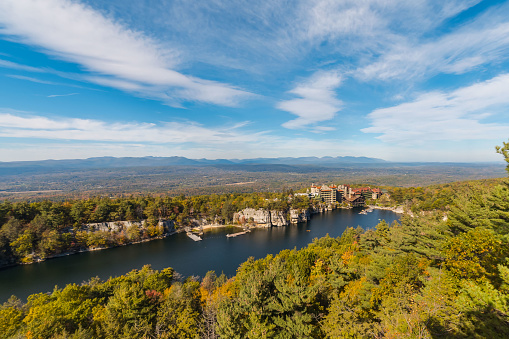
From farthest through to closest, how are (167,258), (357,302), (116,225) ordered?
1. (116,225)
2. (167,258)
3. (357,302)

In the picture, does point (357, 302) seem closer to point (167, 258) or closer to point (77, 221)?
point (167, 258)

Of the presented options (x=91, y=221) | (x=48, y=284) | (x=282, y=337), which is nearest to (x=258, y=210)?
(x=91, y=221)

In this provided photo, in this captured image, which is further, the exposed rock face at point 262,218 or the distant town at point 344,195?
the distant town at point 344,195

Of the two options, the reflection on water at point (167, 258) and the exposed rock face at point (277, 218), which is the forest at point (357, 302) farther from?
the exposed rock face at point (277, 218)

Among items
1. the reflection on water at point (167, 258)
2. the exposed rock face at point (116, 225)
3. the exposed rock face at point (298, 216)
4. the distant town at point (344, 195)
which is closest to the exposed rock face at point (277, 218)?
the exposed rock face at point (298, 216)

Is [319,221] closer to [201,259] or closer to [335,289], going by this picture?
[201,259]

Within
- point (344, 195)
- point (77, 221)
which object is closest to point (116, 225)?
point (77, 221)
